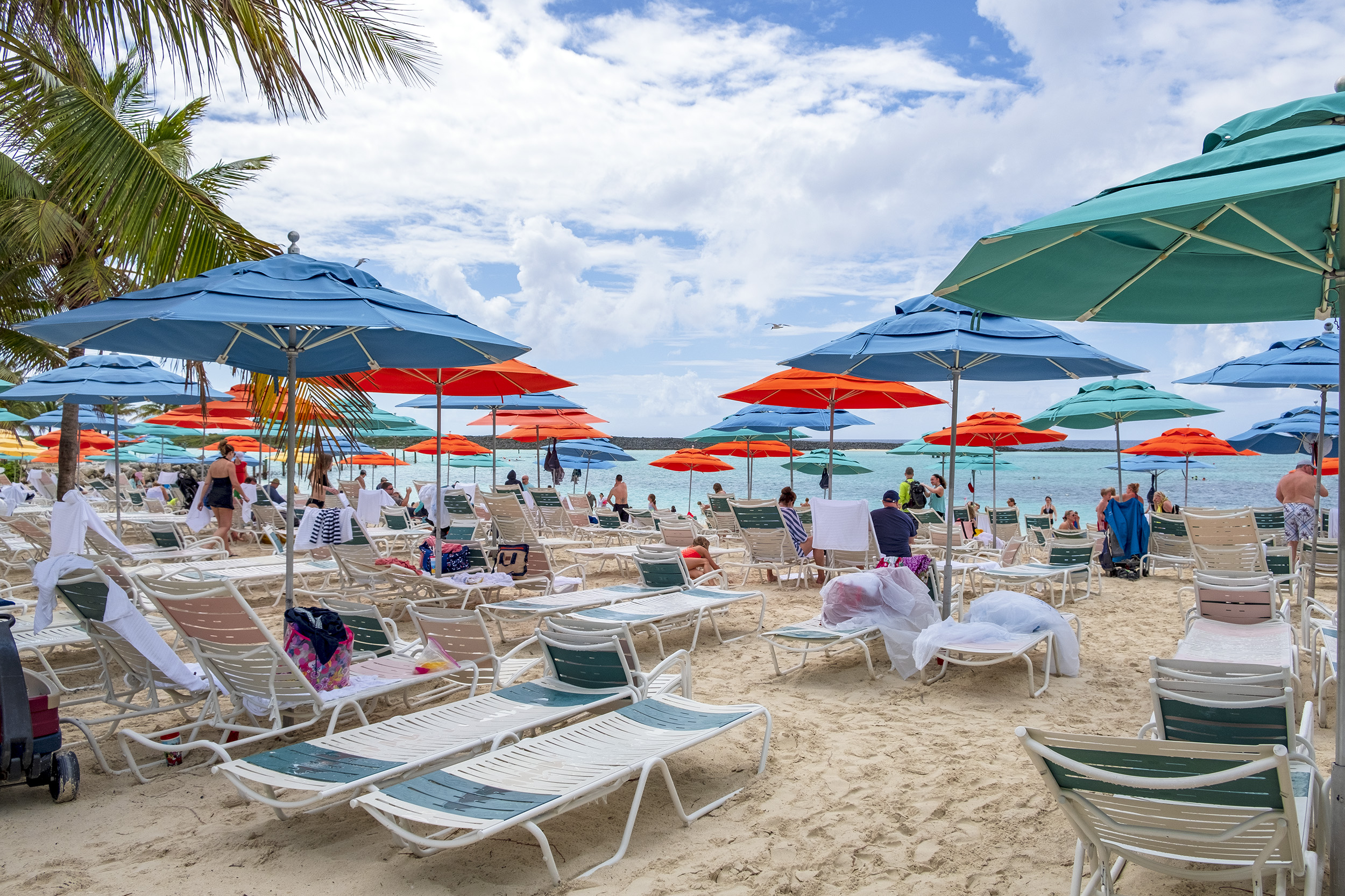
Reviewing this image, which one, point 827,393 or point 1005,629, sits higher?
point 827,393

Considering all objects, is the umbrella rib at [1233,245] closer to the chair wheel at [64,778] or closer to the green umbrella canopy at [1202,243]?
the green umbrella canopy at [1202,243]

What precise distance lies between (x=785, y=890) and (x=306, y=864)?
1.61 meters

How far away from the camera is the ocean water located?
4391cm

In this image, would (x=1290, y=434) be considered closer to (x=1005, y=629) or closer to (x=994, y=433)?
(x=994, y=433)

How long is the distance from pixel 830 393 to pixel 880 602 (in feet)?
11.9

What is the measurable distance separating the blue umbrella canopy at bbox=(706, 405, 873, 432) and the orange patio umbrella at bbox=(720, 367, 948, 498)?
2675mm

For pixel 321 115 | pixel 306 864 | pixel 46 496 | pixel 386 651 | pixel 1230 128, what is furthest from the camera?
pixel 46 496

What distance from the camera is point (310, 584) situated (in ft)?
31.2

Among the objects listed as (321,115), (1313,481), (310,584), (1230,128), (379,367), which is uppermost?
(321,115)

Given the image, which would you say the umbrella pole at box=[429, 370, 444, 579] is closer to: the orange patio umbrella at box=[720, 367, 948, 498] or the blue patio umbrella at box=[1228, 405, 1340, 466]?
the orange patio umbrella at box=[720, 367, 948, 498]

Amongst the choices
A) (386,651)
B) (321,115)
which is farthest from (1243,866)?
(321,115)

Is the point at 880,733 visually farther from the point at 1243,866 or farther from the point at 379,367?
the point at 379,367

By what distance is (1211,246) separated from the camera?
312cm

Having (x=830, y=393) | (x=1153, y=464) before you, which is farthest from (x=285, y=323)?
(x=1153, y=464)
